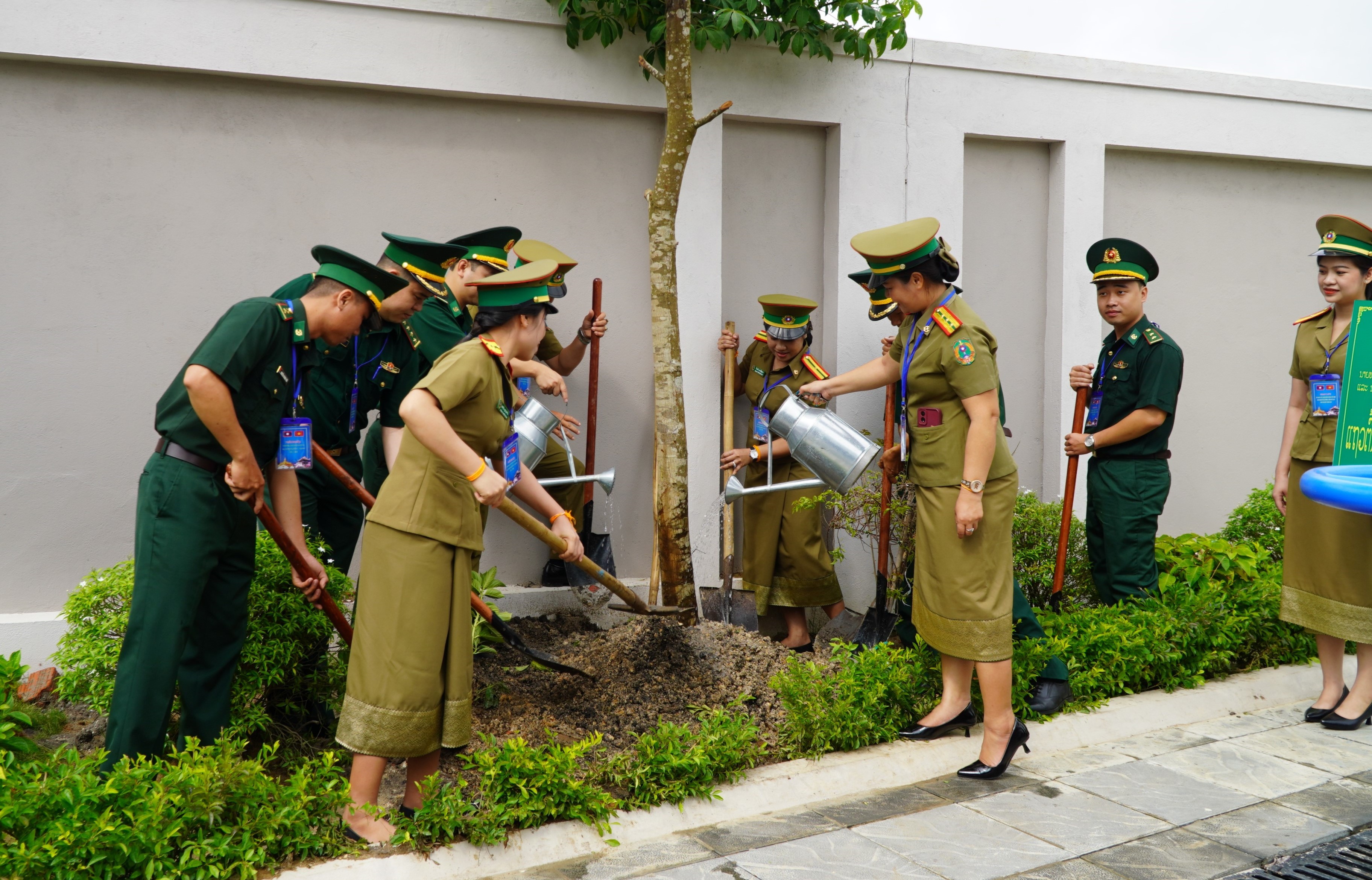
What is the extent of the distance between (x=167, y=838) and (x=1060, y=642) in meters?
3.84

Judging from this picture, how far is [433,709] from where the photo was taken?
325 centimetres

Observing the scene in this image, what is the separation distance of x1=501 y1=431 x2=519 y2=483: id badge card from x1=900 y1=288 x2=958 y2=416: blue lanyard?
1.69 meters

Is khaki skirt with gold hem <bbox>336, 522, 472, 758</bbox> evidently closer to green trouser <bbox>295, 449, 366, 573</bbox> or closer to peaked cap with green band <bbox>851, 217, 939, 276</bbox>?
green trouser <bbox>295, 449, 366, 573</bbox>

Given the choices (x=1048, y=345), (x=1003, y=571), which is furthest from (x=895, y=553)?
(x=1048, y=345)

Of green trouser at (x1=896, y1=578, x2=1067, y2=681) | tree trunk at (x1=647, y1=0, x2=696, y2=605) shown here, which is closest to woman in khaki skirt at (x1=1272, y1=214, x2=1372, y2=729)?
green trouser at (x1=896, y1=578, x2=1067, y2=681)

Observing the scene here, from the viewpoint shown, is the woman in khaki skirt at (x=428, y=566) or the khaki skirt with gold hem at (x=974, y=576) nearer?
the woman in khaki skirt at (x=428, y=566)

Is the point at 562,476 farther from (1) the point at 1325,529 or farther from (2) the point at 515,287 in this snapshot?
(1) the point at 1325,529

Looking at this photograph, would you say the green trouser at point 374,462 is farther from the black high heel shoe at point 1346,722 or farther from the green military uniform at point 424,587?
the black high heel shoe at point 1346,722

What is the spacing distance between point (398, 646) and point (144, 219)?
3.19 metres

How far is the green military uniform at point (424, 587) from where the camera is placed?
3182mm

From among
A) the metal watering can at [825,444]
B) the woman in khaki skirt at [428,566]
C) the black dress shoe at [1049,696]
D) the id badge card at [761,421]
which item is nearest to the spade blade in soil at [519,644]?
the woman in khaki skirt at [428,566]

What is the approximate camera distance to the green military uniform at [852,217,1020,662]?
398cm

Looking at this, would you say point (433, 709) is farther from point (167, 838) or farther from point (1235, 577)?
point (1235, 577)

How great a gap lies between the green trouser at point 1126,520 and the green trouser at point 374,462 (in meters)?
3.74
